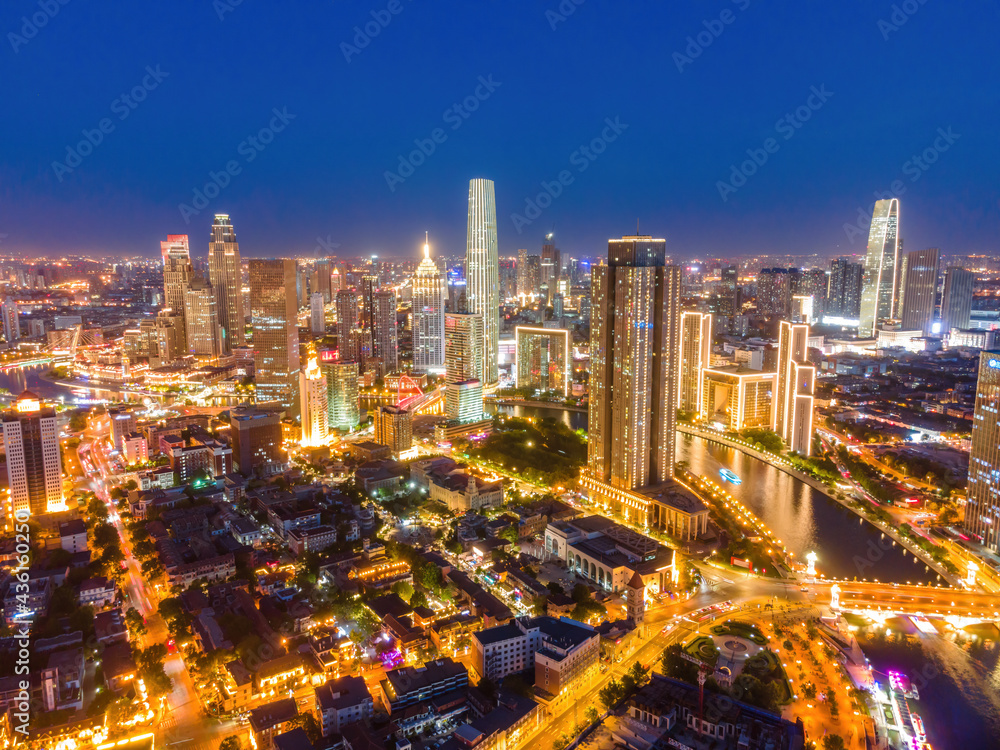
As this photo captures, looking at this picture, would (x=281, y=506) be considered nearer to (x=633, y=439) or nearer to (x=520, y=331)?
(x=633, y=439)

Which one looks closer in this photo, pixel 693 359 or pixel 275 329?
pixel 275 329

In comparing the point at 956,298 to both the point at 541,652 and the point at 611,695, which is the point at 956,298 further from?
the point at 541,652

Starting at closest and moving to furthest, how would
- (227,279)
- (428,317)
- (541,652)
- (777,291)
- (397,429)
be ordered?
(541,652), (397,429), (428,317), (227,279), (777,291)

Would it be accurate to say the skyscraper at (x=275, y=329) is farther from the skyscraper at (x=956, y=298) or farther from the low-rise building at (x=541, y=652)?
the skyscraper at (x=956, y=298)

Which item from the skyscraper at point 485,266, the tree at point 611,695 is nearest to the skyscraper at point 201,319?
the skyscraper at point 485,266

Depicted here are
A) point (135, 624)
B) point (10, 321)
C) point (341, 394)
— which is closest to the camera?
point (135, 624)

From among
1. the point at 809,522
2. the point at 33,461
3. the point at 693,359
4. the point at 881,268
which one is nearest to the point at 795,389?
the point at 693,359

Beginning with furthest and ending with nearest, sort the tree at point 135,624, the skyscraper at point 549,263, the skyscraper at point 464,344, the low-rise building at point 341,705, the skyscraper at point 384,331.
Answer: the skyscraper at point 549,263
the skyscraper at point 384,331
the skyscraper at point 464,344
the tree at point 135,624
the low-rise building at point 341,705
